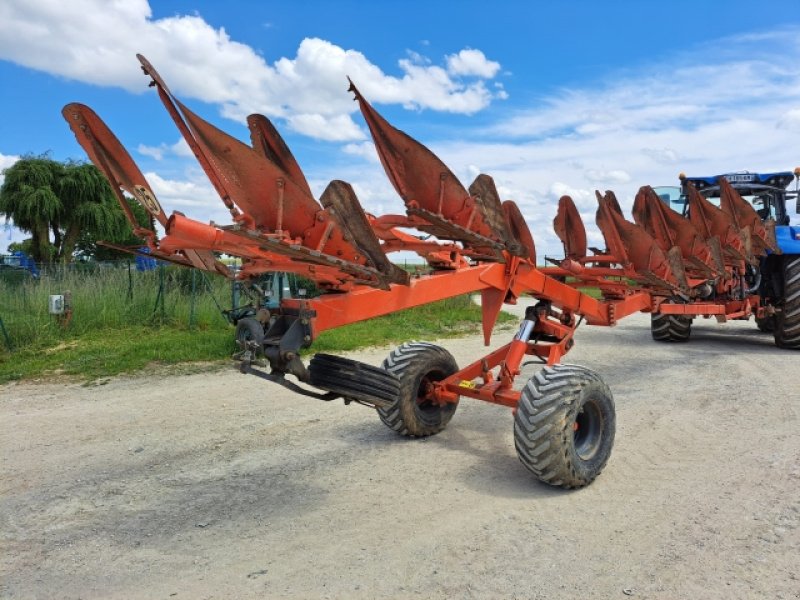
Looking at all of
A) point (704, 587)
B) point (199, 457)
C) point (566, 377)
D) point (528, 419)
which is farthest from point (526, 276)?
point (199, 457)

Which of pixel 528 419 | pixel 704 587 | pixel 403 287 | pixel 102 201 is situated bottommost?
pixel 704 587

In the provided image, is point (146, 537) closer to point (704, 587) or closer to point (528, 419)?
point (528, 419)

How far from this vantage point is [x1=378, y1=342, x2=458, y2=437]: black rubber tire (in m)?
5.21

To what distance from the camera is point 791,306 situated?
9.75 m

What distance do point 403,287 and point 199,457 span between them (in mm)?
2390

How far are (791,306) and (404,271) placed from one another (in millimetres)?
8520

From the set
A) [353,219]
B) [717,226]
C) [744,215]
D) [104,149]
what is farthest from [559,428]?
[744,215]

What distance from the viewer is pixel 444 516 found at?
3.79 meters

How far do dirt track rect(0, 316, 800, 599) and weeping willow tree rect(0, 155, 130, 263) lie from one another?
559 inches

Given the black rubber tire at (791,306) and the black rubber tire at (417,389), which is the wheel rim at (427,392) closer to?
the black rubber tire at (417,389)

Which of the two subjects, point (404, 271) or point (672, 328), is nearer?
point (404, 271)

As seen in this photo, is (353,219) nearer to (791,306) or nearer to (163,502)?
(163,502)

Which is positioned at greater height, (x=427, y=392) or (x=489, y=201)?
(x=489, y=201)

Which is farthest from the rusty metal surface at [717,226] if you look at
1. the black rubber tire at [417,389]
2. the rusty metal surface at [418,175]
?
the rusty metal surface at [418,175]
